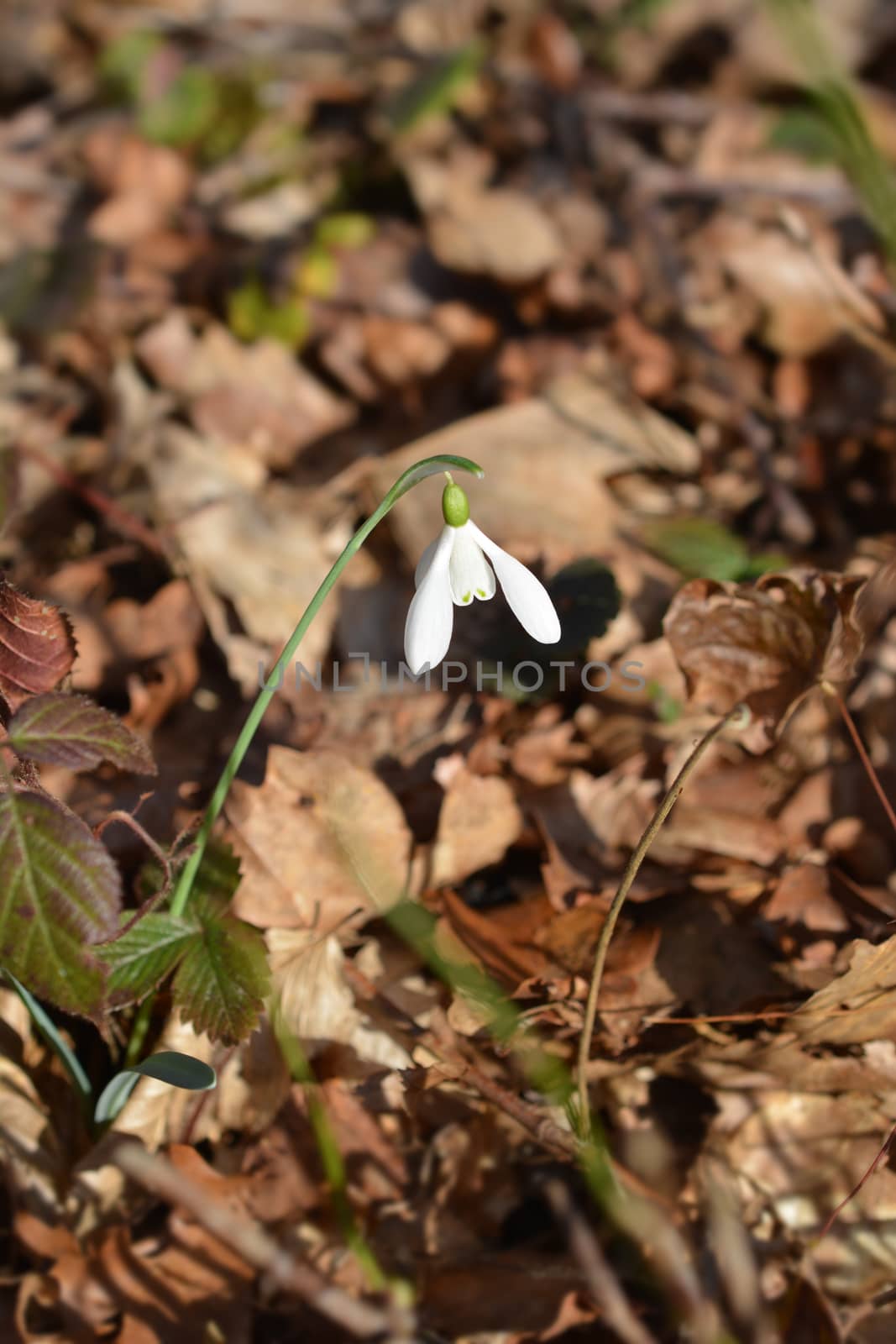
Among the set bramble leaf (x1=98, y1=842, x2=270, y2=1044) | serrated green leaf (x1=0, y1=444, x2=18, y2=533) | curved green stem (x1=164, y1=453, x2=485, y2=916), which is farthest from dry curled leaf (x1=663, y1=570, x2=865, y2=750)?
serrated green leaf (x1=0, y1=444, x2=18, y2=533)

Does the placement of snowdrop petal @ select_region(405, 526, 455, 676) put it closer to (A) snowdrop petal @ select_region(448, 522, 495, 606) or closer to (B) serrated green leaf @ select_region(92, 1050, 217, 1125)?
(A) snowdrop petal @ select_region(448, 522, 495, 606)

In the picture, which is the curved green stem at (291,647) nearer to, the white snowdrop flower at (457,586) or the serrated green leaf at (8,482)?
the white snowdrop flower at (457,586)

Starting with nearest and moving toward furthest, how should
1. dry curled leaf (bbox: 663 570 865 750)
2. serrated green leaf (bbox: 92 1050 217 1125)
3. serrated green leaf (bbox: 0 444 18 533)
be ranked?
serrated green leaf (bbox: 92 1050 217 1125)
dry curled leaf (bbox: 663 570 865 750)
serrated green leaf (bbox: 0 444 18 533)

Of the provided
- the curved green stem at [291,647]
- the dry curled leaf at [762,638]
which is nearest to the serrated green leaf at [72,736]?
the curved green stem at [291,647]

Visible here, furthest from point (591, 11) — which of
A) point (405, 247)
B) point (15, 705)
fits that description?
point (15, 705)

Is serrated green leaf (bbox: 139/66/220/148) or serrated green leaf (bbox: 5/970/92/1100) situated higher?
serrated green leaf (bbox: 139/66/220/148)

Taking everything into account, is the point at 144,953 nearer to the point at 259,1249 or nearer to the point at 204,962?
the point at 204,962
